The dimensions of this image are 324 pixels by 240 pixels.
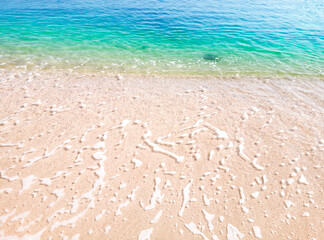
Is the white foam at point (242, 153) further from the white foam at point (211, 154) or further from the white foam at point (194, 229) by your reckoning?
the white foam at point (194, 229)

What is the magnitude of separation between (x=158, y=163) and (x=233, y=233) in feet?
7.79

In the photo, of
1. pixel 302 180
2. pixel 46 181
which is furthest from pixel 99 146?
pixel 302 180

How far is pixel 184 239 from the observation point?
388 centimetres

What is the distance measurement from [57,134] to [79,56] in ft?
24.0

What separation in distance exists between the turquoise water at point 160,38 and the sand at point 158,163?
3.07 metres

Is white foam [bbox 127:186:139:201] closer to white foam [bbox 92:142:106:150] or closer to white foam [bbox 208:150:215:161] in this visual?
white foam [bbox 92:142:106:150]

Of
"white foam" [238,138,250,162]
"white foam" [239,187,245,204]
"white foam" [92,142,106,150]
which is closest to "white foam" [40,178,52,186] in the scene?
"white foam" [92,142,106,150]

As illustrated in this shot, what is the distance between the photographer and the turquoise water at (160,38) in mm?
10992

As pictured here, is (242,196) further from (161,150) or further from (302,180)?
(161,150)

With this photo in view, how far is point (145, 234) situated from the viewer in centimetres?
394

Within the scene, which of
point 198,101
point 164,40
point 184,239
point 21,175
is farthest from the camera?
point 164,40


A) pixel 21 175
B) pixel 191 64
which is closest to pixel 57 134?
pixel 21 175

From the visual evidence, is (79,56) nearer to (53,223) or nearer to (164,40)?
(164,40)

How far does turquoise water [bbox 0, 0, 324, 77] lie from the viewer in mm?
10992
